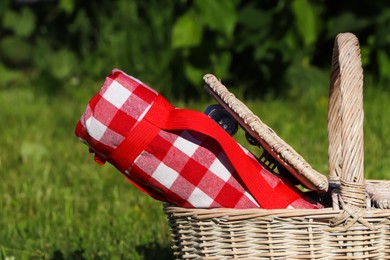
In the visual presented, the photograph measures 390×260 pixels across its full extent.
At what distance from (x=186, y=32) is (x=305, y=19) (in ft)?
1.88

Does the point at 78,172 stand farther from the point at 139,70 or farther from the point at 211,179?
the point at 211,179

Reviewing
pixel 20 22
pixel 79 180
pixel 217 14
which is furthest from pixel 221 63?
pixel 20 22

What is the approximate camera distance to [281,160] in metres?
1.90

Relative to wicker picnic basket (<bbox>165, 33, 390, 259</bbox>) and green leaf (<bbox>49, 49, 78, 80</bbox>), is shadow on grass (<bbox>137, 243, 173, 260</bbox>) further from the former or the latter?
green leaf (<bbox>49, 49, 78, 80</bbox>)

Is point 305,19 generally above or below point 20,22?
below

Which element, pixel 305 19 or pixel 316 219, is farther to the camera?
pixel 305 19

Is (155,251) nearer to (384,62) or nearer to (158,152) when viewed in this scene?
(158,152)

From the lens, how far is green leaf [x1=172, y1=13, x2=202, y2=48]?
4223 mm

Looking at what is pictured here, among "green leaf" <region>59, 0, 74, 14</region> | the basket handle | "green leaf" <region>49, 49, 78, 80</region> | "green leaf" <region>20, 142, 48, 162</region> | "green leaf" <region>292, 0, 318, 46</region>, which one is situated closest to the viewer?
the basket handle

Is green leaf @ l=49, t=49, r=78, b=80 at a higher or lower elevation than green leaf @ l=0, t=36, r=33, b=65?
lower

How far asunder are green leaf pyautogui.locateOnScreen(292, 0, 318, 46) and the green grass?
0.33 meters

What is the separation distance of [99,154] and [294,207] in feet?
1.47

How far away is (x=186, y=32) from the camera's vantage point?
423cm

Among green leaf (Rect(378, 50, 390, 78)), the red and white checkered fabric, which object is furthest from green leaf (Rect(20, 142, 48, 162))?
the red and white checkered fabric
